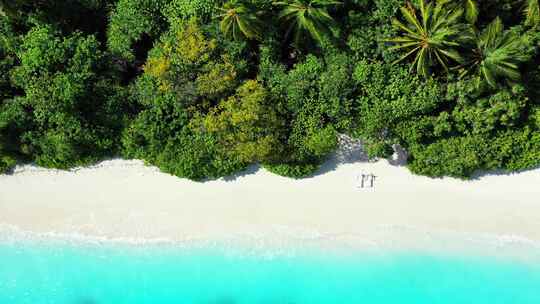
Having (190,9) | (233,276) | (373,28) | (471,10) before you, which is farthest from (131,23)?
(471,10)

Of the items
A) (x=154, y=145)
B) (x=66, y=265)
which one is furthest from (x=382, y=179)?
(x=66, y=265)

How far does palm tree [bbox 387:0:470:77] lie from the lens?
47.8 ft

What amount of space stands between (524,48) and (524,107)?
2.44 m

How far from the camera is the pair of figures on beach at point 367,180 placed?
57.7 feet

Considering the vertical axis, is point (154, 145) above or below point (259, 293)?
above

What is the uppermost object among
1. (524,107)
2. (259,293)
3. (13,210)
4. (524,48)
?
(524,48)

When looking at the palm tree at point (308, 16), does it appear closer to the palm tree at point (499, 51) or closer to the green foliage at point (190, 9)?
the green foliage at point (190, 9)

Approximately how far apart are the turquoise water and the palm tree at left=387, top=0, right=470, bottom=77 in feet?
22.7

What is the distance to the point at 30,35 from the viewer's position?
16.1m

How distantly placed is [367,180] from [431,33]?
5522 millimetres

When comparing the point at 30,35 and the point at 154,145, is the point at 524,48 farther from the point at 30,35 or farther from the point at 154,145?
the point at 30,35

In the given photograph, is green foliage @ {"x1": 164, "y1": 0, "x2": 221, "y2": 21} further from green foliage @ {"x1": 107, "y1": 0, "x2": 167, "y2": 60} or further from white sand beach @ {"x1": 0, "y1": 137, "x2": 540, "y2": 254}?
white sand beach @ {"x1": 0, "y1": 137, "x2": 540, "y2": 254}

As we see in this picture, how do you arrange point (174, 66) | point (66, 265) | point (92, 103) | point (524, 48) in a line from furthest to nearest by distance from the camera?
point (66, 265) < point (92, 103) < point (174, 66) < point (524, 48)

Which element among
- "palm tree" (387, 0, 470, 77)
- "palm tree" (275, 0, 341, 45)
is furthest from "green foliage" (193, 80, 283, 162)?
"palm tree" (387, 0, 470, 77)
